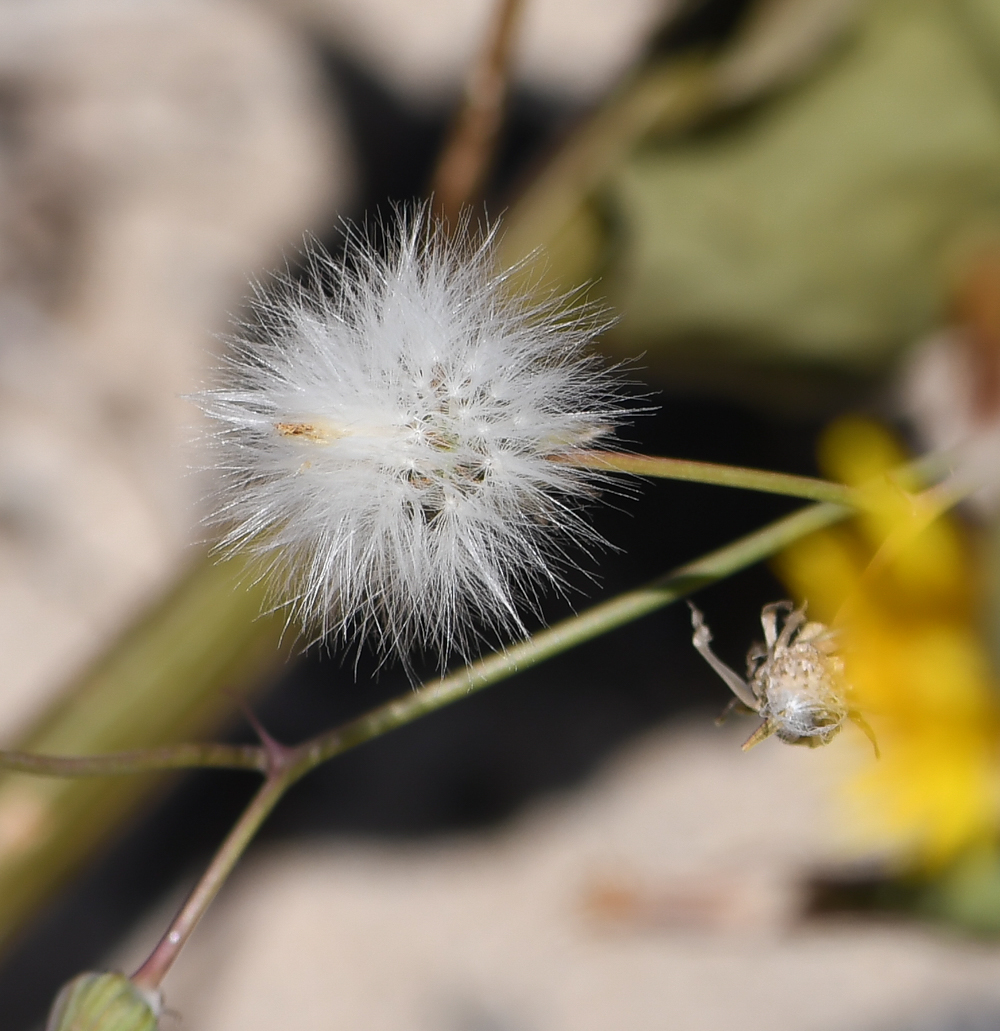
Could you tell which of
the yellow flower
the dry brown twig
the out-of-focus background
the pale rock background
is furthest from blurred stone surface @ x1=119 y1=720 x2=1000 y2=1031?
the dry brown twig

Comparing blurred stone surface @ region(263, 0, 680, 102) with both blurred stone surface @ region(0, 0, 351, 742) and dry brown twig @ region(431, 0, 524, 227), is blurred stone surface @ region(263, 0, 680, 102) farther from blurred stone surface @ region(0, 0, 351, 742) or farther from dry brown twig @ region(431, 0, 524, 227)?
dry brown twig @ region(431, 0, 524, 227)

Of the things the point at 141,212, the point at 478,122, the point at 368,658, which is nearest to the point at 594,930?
the point at 368,658

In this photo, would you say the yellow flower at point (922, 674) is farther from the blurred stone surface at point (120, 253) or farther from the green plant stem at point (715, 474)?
the blurred stone surface at point (120, 253)

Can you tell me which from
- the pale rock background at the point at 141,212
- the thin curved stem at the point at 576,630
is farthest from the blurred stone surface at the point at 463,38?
the thin curved stem at the point at 576,630

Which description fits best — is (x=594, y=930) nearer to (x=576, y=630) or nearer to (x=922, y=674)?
(x=922, y=674)

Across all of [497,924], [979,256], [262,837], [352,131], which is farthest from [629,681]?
[352,131]

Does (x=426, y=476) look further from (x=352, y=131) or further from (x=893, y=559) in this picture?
(x=352, y=131)

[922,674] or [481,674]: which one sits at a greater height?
[922,674]
